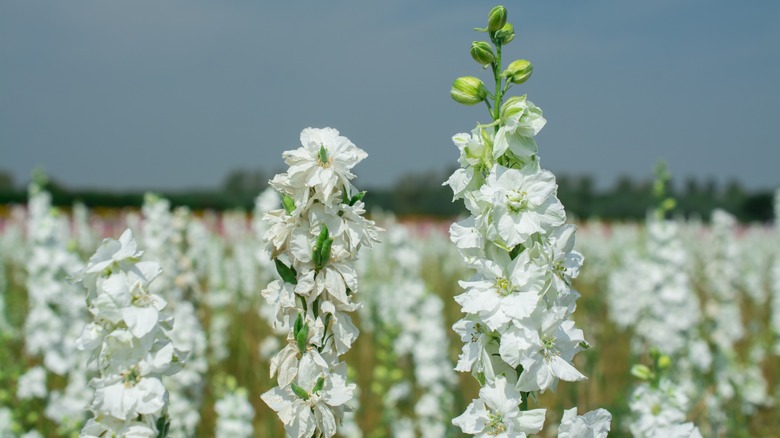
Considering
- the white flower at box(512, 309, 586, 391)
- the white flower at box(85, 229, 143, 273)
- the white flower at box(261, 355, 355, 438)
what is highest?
the white flower at box(85, 229, 143, 273)

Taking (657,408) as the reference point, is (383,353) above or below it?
below

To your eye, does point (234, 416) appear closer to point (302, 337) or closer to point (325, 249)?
point (302, 337)

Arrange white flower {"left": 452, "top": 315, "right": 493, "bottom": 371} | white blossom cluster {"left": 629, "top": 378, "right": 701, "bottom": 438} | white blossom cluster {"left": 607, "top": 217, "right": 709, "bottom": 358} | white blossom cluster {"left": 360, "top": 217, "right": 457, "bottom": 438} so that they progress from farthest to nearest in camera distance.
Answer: white blossom cluster {"left": 607, "top": 217, "right": 709, "bottom": 358}
white blossom cluster {"left": 360, "top": 217, "right": 457, "bottom": 438}
white blossom cluster {"left": 629, "top": 378, "right": 701, "bottom": 438}
white flower {"left": 452, "top": 315, "right": 493, "bottom": 371}

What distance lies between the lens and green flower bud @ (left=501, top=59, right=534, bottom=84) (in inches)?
78.4

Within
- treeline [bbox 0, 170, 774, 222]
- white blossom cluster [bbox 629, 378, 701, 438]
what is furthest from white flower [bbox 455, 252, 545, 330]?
treeline [bbox 0, 170, 774, 222]

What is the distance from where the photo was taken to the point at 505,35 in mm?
2070

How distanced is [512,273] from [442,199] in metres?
30.9

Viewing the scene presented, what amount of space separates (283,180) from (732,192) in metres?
36.5

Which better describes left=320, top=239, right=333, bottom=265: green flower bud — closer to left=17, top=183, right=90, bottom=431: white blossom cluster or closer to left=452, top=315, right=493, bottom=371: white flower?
left=452, top=315, right=493, bottom=371: white flower

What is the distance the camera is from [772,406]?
28.5ft

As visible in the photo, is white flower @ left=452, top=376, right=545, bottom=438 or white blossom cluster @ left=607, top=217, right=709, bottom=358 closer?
white flower @ left=452, top=376, right=545, bottom=438

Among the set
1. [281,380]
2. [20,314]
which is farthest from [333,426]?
[20,314]

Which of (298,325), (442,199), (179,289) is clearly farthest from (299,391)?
(442,199)

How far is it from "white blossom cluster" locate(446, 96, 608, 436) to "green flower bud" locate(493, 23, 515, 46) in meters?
0.23
